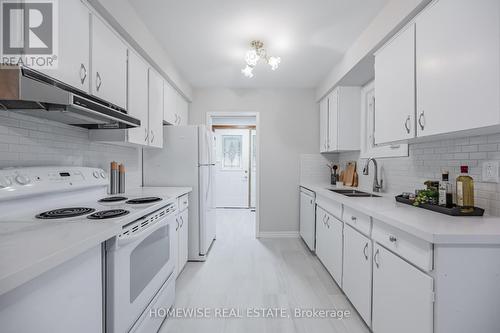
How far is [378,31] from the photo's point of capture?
76.8 inches

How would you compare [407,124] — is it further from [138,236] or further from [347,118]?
[138,236]

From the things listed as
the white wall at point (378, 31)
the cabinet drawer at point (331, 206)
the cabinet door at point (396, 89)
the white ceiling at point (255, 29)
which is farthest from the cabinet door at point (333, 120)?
the cabinet door at point (396, 89)

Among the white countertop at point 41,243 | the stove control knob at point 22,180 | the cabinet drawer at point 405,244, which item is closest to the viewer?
the white countertop at point 41,243

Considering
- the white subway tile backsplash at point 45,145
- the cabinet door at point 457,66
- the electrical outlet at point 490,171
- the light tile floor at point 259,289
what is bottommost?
the light tile floor at point 259,289

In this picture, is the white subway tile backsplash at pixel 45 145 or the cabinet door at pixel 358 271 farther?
the cabinet door at pixel 358 271

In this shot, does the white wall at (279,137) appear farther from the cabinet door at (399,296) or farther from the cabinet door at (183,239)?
the cabinet door at (399,296)

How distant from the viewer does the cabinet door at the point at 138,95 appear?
2.04 metres

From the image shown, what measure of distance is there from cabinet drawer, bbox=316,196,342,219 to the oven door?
4.97 feet

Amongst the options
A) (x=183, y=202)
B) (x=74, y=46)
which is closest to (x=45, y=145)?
(x=74, y=46)

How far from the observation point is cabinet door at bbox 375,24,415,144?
1.61m

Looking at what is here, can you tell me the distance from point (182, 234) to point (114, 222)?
5.01 feet

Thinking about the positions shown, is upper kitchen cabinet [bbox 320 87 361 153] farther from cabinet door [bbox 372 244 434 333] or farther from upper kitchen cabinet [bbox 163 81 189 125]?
upper kitchen cabinet [bbox 163 81 189 125]

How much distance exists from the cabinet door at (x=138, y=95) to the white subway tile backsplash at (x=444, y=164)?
245cm

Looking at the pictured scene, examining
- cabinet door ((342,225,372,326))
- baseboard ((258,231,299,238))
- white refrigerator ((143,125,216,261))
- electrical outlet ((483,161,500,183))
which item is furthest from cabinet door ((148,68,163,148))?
electrical outlet ((483,161,500,183))
